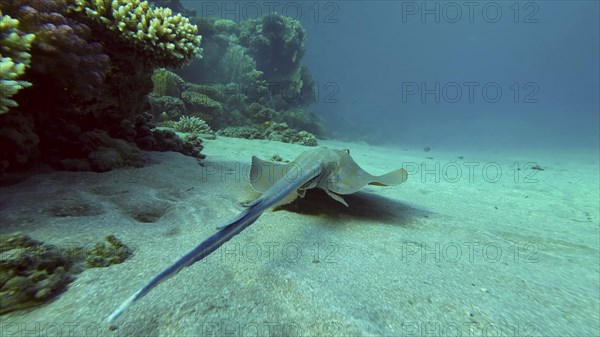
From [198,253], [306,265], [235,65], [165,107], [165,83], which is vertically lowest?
[306,265]

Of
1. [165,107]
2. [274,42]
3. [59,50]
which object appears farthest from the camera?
[274,42]

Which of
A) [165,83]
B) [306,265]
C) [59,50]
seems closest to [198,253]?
[306,265]

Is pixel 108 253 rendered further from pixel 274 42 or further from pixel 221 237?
pixel 274 42

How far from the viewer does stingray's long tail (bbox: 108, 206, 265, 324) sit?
3.95ft

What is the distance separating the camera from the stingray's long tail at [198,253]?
1205 millimetres

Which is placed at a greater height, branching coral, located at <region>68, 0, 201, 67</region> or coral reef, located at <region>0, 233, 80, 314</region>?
branching coral, located at <region>68, 0, 201, 67</region>

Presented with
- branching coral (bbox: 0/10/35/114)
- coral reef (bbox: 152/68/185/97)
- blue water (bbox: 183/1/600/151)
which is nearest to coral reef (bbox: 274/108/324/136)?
coral reef (bbox: 152/68/185/97)

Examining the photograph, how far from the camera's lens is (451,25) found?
412 ft

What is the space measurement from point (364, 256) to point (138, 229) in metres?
2.20

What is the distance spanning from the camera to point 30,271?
5.52ft

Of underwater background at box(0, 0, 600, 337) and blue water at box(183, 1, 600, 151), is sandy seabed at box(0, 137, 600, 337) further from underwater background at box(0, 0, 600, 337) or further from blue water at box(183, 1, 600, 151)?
blue water at box(183, 1, 600, 151)

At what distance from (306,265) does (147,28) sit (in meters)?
4.04

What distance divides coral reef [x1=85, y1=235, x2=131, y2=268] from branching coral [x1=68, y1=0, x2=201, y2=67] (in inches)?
117

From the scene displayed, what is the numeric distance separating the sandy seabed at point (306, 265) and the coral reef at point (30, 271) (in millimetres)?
75
